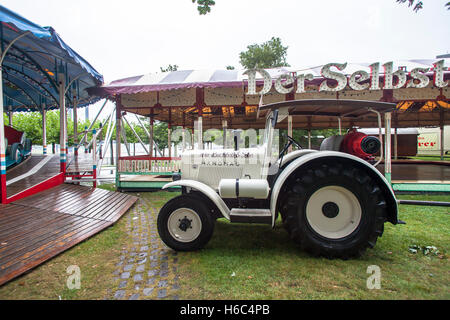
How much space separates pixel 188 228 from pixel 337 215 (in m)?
2.12

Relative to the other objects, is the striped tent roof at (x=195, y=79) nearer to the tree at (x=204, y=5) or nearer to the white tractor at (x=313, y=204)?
the tree at (x=204, y=5)

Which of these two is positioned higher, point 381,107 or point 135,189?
point 381,107

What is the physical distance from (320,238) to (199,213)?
171 cm

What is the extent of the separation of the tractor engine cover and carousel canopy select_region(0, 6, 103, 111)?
5416 millimetres

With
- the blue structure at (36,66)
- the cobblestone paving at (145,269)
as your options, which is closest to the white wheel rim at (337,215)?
the cobblestone paving at (145,269)

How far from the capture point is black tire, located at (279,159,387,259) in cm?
304

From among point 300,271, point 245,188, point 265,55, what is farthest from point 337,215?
point 265,55

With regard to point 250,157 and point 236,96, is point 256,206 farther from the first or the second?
point 236,96

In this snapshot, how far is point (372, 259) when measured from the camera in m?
3.12

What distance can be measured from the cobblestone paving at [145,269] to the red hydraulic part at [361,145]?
299cm

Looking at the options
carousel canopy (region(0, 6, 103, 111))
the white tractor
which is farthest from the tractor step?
carousel canopy (region(0, 6, 103, 111))

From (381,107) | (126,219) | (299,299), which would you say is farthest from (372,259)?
(126,219)

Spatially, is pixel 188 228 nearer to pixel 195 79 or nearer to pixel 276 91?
pixel 195 79
